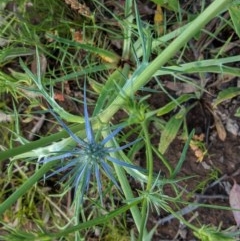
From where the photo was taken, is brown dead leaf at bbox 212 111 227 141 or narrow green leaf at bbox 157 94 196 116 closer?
narrow green leaf at bbox 157 94 196 116

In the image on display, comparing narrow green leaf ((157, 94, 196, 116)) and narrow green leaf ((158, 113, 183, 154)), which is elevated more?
narrow green leaf ((157, 94, 196, 116))

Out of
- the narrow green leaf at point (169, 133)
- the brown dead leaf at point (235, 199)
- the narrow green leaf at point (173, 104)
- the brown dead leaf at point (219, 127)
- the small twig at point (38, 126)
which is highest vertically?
the small twig at point (38, 126)

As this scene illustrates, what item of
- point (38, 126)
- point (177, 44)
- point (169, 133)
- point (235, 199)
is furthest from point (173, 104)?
point (177, 44)

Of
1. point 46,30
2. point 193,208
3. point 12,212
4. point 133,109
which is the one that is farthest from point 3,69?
point 133,109

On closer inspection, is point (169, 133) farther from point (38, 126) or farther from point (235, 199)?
point (38, 126)

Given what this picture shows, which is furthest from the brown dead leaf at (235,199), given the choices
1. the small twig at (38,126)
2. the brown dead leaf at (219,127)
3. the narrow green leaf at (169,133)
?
the small twig at (38,126)

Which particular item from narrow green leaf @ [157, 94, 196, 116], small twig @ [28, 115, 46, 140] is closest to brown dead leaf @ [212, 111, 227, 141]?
narrow green leaf @ [157, 94, 196, 116]

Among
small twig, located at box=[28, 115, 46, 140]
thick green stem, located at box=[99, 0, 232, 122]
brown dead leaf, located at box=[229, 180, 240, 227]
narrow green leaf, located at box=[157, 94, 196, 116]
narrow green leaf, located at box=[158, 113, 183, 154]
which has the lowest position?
brown dead leaf, located at box=[229, 180, 240, 227]

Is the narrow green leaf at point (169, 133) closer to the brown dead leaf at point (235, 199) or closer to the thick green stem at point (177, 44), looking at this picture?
the brown dead leaf at point (235, 199)

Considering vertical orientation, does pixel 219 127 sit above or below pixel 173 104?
below

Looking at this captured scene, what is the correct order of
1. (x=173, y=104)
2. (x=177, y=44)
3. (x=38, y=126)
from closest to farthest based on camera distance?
(x=177, y=44) → (x=173, y=104) → (x=38, y=126)

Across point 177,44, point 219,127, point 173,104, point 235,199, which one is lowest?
point 235,199

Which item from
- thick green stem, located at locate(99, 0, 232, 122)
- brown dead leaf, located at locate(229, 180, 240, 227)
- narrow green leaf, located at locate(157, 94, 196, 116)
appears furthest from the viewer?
brown dead leaf, located at locate(229, 180, 240, 227)

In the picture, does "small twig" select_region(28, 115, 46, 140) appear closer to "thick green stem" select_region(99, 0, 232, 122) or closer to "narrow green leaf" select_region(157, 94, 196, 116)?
"narrow green leaf" select_region(157, 94, 196, 116)
